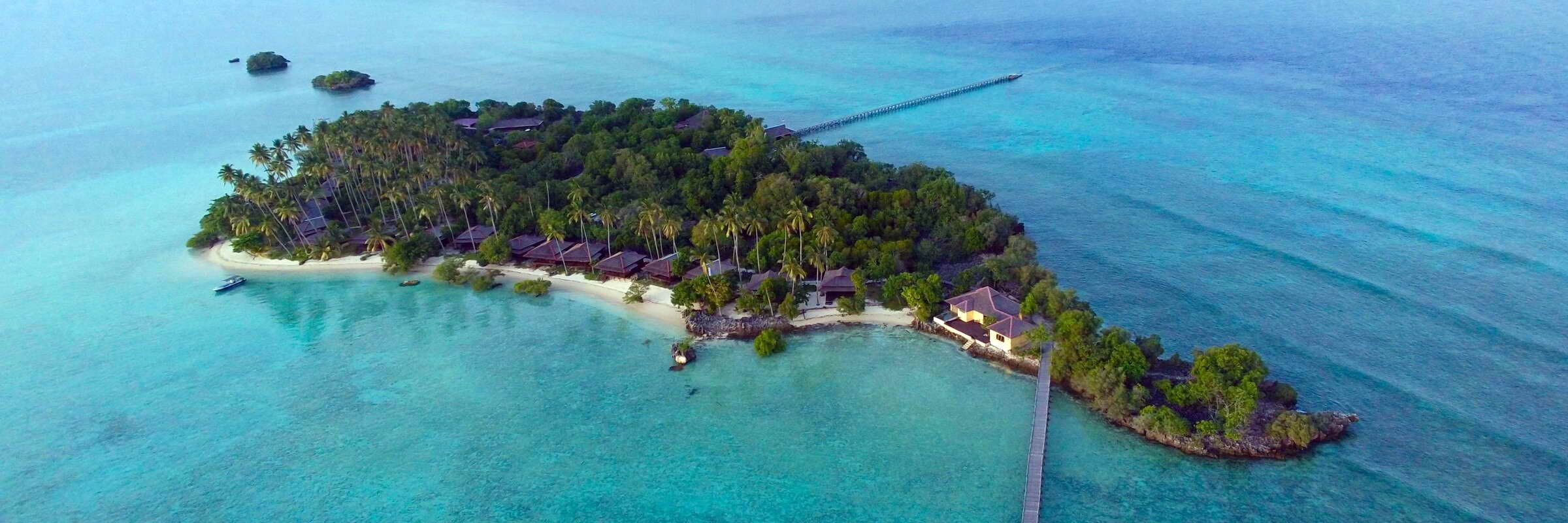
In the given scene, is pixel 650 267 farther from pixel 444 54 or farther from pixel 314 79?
pixel 444 54

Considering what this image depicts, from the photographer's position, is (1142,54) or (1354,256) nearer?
(1354,256)

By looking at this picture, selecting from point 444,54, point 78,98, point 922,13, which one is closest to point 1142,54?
point 922,13

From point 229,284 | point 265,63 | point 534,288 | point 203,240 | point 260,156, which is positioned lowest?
point 229,284

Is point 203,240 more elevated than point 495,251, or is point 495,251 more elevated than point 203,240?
point 495,251

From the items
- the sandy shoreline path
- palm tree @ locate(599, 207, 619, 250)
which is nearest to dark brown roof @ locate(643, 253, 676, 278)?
the sandy shoreline path

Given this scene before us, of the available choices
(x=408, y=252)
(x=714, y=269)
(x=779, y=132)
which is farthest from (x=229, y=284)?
(x=779, y=132)

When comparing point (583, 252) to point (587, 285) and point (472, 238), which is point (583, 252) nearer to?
point (587, 285)

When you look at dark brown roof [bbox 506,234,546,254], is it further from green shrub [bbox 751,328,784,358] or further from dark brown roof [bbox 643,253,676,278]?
green shrub [bbox 751,328,784,358]
